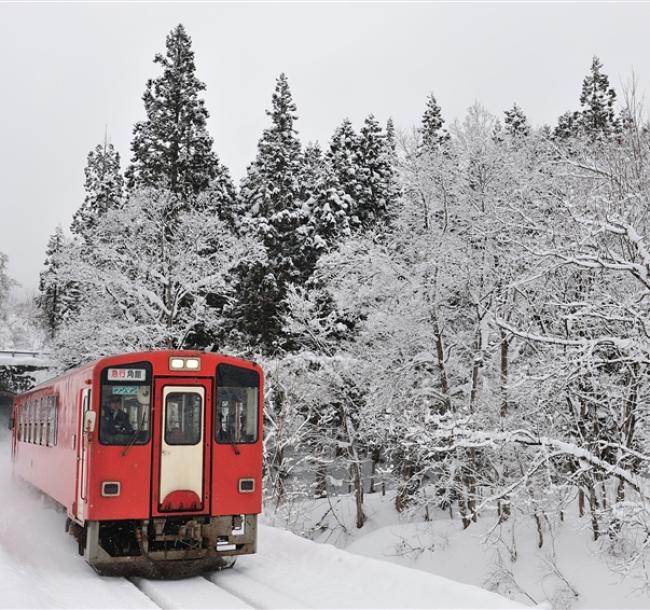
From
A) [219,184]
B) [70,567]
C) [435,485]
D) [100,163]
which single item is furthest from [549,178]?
[100,163]

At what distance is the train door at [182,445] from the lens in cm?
995

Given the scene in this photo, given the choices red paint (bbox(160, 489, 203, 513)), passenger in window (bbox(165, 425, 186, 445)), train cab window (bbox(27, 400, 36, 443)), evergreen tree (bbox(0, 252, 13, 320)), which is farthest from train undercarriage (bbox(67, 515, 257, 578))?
evergreen tree (bbox(0, 252, 13, 320))

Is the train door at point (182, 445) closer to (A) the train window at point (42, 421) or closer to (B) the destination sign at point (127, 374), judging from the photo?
(B) the destination sign at point (127, 374)

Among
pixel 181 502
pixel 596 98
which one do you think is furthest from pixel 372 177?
pixel 181 502

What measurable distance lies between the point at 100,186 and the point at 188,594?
115 ft

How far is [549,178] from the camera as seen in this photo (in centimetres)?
1872

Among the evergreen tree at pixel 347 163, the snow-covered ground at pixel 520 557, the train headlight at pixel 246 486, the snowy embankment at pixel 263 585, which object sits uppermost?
the evergreen tree at pixel 347 163

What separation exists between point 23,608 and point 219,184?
32.5 m

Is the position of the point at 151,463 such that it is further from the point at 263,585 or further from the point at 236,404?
the point at 263,585

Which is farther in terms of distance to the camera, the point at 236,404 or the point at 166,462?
the point at 236,404

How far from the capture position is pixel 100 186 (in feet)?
134

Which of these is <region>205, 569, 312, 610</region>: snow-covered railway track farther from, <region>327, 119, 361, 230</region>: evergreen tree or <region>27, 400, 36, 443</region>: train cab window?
<region>327, 119, 361, 230</region>: evergreen tree

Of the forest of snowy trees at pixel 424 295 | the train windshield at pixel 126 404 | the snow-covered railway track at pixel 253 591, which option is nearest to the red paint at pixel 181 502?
the train windshield at pixel 126 404

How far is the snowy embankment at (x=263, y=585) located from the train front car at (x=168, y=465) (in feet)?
1.36
